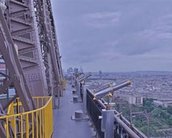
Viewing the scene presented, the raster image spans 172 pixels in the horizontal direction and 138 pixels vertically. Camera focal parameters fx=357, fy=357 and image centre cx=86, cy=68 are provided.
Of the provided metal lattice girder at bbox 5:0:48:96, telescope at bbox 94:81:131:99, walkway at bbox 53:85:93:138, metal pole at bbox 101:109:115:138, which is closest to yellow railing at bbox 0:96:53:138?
metal pole at bbox 101:109:115:138

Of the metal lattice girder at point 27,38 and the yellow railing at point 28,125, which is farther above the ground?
the metal lattice girder at point 27,38

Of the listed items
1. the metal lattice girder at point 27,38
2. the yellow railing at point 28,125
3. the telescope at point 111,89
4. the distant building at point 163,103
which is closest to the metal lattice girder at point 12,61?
the yellow railing at point 28,125

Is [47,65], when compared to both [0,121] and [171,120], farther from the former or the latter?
[171,120]

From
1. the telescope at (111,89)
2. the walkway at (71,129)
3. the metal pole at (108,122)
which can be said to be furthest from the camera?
the walkway at (71,129)

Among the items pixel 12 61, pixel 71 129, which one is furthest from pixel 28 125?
pixel 71 129

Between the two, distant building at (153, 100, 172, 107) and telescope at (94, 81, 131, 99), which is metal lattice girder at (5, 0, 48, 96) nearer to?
telescope at (94, 81, 131, 99)

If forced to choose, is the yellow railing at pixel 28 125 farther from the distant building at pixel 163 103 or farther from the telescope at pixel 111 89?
the distant building at pixel 163 103

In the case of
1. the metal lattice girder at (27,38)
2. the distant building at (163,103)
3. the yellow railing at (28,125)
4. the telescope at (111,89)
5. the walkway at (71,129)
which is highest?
the metal lattice girder at (27,38)

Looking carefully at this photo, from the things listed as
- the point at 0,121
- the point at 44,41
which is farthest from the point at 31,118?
the point at 44,41

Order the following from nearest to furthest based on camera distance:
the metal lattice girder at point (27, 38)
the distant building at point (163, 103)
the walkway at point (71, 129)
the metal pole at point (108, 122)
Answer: the distant building at point (163, 103)
the metal pole at point (108, 122)
the walkway at point (71, 129)
the metal lattice girder at point (27, 38)
